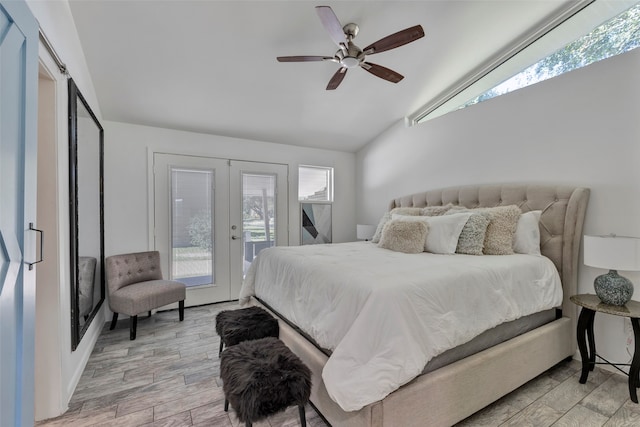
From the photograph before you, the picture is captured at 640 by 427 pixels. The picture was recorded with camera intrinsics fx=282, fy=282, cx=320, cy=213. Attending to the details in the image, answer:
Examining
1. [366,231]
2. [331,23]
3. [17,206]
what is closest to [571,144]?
[331,23]

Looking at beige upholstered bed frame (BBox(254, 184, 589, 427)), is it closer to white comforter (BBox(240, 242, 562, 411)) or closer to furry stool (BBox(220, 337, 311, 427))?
white comforter (BBox(240, 242, 562, 411))

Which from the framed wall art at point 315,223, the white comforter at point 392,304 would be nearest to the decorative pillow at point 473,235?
the white comforter at point 392,304

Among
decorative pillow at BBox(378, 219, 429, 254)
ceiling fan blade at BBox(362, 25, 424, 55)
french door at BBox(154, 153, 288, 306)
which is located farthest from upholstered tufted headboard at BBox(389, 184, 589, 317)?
french door at BBox(154, 153, 288, 306)

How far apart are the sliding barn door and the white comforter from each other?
1.27 metres

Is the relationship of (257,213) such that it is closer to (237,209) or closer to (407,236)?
(237,209)

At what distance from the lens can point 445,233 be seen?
2564 millimetres

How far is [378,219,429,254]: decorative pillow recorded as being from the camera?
102 inches

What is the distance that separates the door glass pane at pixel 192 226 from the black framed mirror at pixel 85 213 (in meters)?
0.78

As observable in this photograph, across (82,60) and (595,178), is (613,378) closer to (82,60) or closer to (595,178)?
(595,178)

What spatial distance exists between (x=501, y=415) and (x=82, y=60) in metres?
4.11

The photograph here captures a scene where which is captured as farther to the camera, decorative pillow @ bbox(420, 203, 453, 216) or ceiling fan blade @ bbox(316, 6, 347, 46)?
decorative pillow @ bbox(420, 203, 453, 216)

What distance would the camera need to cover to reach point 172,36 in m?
2.34

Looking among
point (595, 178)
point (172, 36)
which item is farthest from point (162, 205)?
point (595, 178)

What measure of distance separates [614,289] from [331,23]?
2.63 metres
